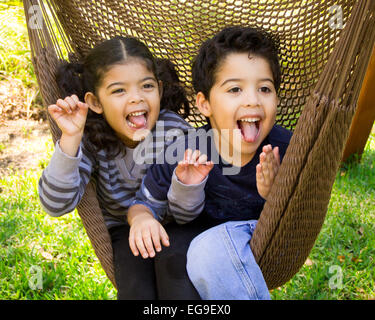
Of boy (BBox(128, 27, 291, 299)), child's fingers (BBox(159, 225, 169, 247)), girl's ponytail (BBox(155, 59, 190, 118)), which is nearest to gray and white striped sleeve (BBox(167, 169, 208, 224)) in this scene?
boy (BBox(128, 27, 291, 299))

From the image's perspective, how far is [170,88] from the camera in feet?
6.78

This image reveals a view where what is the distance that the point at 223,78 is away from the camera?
1.68m

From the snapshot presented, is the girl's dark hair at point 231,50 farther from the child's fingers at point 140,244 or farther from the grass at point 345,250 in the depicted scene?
the grass at point 345,250

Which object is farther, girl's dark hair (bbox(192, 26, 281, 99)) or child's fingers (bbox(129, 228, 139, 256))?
girl's dark hair (bbox(192, 26, 281, 99))

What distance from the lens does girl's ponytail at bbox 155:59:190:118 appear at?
81.2 inches

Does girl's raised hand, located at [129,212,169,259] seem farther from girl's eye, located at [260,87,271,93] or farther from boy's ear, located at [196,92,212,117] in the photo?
girl's eye, located at [260,87,271,93]

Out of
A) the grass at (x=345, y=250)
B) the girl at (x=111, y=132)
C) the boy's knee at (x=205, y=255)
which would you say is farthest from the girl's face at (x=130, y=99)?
the grass at (x=345, y=250)

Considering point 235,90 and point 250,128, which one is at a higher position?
point 235,90

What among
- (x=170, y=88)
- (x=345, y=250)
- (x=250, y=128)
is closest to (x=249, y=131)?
(x=250, y=128)

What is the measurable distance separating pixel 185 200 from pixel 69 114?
495 mm

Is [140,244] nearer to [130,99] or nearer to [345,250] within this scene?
[130,99]

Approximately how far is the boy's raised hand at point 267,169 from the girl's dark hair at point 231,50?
1.27ft

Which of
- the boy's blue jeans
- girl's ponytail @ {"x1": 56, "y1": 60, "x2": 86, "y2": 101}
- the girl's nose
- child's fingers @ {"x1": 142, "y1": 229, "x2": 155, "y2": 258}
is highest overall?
girl's ponytail @ {"x1": 56, "y1": 60, "x2": 86, "y2": 101}
